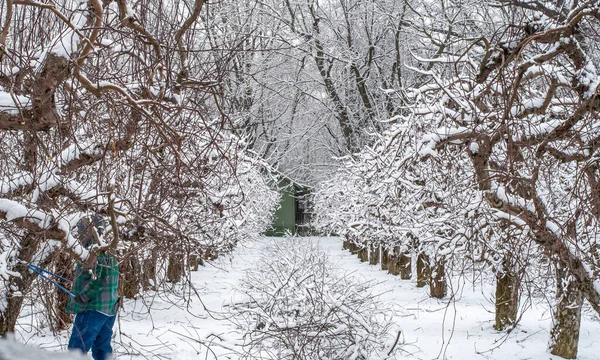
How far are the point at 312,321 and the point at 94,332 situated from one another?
3.04m

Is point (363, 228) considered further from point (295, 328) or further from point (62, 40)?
point (62, 40)

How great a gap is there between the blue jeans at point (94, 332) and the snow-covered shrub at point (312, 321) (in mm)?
1708

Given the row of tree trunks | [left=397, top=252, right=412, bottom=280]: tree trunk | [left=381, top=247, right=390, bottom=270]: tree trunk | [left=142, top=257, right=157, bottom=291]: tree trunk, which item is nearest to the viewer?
[left=142, top=257, right=157, bottom=291]: tree trunk

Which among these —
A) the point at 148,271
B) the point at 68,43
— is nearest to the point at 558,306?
the point at 148,271

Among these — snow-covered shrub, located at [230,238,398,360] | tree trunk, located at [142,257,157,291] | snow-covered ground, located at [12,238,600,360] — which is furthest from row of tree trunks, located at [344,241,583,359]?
tree trunk, located at [142,257,157,291]

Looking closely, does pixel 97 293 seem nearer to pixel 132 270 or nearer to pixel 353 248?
pixel 132 270

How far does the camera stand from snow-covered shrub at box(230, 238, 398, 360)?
8125 mm

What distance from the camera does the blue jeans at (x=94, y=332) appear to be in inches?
245

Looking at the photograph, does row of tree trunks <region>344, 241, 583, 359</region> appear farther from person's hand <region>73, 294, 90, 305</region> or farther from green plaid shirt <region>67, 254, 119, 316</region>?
person's hand <region>73, 294, 90, 305</region>

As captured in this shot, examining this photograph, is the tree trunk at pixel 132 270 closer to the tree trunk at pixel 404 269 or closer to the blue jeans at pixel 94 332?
the blue jeans at pixel 94 332

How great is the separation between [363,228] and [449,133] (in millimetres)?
13193

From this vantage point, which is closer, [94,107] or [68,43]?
[68,43]

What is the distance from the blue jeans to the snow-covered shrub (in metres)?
1.71

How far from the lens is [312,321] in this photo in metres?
8.23
